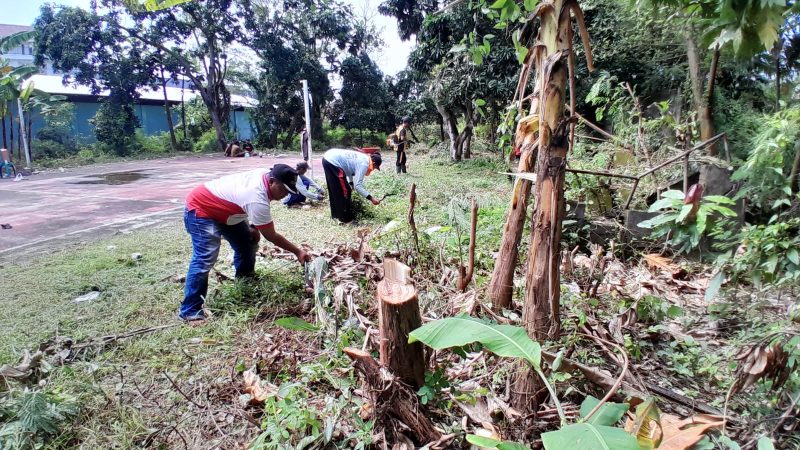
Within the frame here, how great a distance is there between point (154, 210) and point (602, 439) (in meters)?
8.60

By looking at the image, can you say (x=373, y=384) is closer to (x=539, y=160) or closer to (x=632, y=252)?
(x=539, y=160)

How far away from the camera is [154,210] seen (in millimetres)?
8070

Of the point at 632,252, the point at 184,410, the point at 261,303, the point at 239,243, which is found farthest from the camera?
the point at 632,252

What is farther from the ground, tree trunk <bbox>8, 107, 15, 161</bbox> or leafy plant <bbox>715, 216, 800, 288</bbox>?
tree trunk <bbox>8, 107, 15, 161</bbox>

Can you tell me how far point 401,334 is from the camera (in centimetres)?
191

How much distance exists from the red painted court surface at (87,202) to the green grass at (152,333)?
0.97 metres

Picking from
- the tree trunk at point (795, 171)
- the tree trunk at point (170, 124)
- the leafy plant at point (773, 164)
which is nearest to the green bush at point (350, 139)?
the tree trunk at point (170, 124)

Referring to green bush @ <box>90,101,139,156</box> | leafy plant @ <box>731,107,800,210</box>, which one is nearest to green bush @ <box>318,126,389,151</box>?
green bush @ <box>90,101,139,156</box>

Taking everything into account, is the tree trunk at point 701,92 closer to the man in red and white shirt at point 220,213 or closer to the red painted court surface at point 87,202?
the man in red and white shirt at point 220,213

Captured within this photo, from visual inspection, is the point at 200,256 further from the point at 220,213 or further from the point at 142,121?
the point at 142,121

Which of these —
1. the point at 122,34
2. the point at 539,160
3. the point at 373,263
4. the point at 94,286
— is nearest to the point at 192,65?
the point at 122,34

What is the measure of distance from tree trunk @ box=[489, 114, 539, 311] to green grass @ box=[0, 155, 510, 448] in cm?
91

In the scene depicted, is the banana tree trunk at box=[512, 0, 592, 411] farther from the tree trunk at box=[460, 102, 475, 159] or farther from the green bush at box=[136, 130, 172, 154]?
the green bush at box=[136, 130, 172, 154]

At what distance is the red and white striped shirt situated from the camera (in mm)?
3406
